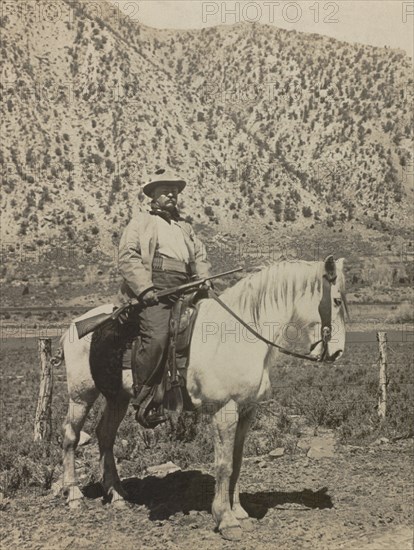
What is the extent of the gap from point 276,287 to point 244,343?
62 centimetres

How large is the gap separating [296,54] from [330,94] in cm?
731

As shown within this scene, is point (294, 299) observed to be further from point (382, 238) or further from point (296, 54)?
point (296, 54)

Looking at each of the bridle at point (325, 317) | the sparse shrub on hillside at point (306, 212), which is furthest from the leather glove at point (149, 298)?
the sparse shrub on hillside at point (306, 212)

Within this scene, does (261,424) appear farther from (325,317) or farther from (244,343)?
(325,317)

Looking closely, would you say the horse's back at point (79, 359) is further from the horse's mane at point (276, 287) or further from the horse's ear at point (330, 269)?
the horse's ear at point (330, 269)

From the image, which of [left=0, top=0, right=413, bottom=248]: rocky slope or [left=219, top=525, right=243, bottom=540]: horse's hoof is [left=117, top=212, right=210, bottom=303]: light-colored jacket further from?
[left=0, top=0, right=413, bottom=248]: rocky slope

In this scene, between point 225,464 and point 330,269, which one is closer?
point 330,269

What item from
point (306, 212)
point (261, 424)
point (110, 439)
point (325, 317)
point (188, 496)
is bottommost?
point (261, 424)

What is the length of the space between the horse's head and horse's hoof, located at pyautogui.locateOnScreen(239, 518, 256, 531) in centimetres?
178

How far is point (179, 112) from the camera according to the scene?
186 ft

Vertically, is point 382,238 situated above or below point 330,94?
below

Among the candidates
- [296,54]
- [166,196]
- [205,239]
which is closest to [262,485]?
[166,196]

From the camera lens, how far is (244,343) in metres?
6.56

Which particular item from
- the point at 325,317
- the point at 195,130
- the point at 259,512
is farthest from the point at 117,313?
the point at 195,130
